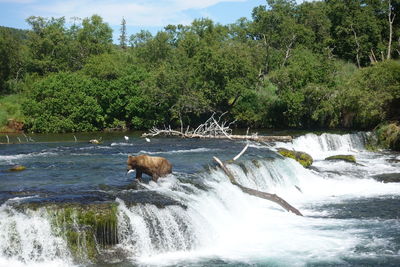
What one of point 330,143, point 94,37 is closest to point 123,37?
point 94,37

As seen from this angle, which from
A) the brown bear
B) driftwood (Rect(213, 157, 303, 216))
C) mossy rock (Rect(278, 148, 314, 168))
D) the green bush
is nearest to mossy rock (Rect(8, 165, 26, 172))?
the brown bear

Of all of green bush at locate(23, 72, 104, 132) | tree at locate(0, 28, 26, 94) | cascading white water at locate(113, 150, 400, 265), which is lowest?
cascading white water at locate(113, 150, 400, 265)

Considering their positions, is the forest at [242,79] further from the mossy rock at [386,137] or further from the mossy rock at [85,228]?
the mossy rock at [85,228]

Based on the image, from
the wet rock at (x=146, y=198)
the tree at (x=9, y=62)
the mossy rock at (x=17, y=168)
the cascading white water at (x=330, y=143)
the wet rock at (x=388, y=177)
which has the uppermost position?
the tree at (x=9, y=62)

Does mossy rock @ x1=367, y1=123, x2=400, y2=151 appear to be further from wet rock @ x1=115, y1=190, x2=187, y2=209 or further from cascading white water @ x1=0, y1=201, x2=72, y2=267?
cascading white water @ x1=0, y1=201, x2=72, y2=267

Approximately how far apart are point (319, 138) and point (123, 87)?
76.0 feet

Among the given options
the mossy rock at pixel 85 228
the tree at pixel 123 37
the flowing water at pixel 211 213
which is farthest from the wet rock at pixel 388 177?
the tree at pixel 123 37

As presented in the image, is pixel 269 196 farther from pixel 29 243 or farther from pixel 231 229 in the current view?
pixel 29 243

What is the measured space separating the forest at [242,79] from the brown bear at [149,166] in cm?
2330

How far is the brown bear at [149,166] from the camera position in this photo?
711 inches

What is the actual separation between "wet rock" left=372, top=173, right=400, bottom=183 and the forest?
39.5ft

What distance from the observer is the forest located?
142ft

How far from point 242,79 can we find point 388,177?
2308 cm

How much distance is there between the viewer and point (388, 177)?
82.8 feet
